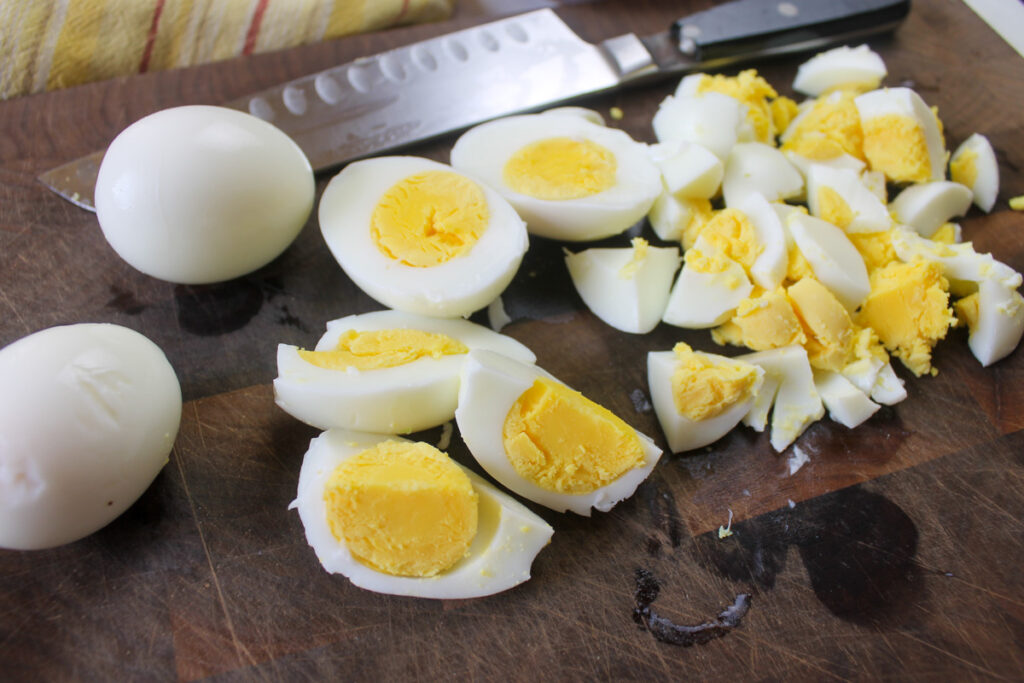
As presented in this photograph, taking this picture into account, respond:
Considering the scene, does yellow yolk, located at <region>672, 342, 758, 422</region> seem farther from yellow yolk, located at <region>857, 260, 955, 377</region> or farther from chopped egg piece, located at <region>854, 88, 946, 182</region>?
chopped egg piece, located at <region>854, 88, 946, 182</region>

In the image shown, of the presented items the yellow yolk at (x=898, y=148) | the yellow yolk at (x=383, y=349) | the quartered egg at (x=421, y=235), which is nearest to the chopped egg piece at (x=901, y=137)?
the yellow yolk at (x=898, y=148)

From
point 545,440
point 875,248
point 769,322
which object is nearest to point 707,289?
point 769,322

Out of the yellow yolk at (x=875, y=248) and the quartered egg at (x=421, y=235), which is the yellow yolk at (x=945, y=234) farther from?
the quartered egg at (x=421, y=235)

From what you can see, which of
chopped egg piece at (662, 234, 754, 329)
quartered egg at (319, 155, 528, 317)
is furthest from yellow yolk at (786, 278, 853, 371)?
quartered egg at (319, 155, 528, 317)

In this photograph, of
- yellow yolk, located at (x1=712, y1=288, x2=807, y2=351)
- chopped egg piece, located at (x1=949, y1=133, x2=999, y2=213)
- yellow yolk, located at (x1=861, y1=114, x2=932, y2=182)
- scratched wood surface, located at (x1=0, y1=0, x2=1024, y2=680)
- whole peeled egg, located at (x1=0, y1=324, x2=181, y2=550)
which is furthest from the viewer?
chopped egg piece, located at (x1=949, y1=133, x2=999, y2=213)

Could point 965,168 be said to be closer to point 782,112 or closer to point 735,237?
point 782,112
